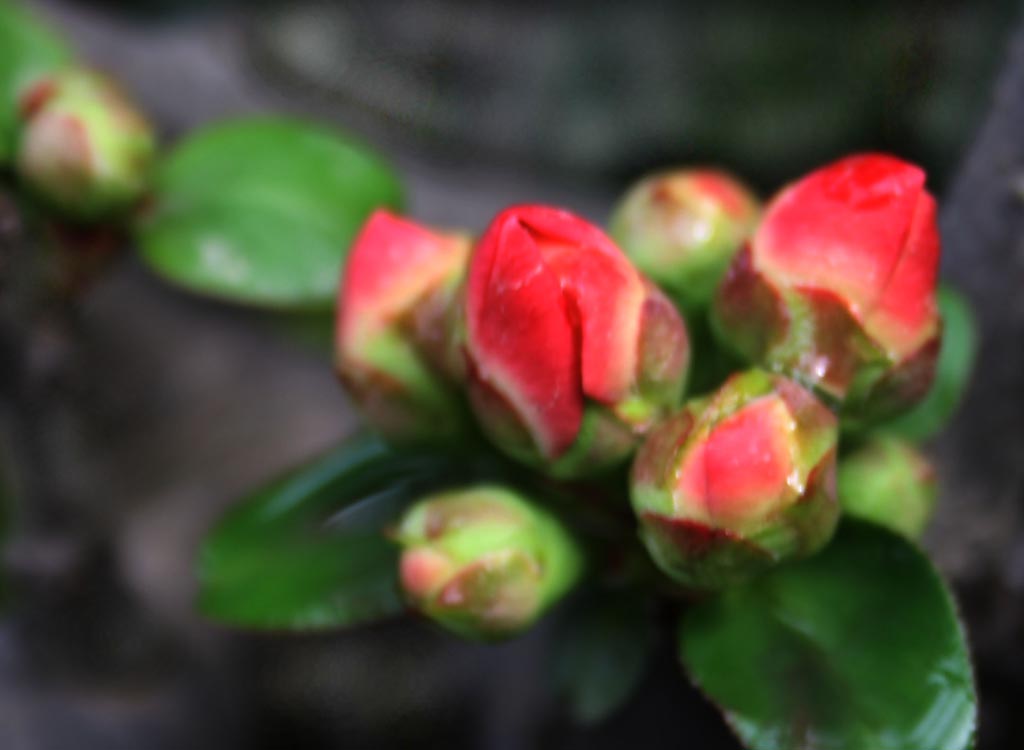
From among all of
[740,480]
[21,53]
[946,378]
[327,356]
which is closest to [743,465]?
[740,480]

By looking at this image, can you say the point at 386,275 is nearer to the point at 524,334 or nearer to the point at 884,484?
the point at 524,334

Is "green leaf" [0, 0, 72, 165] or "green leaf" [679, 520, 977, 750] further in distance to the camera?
"green leaf" [0, 0, 72, 165]

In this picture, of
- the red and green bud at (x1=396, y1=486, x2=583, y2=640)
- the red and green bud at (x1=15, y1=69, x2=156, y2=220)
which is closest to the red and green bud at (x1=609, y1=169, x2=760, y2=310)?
the red and green bud at (x1=396, y1=486, x2=583, y2=640)

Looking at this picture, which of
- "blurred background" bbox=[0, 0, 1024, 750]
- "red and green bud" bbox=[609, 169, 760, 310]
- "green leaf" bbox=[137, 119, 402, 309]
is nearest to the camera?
"red and green bud" bbox=[609, 169, 760, 310]

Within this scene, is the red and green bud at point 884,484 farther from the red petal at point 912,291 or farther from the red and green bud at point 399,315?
the red and green bud at point 399,315

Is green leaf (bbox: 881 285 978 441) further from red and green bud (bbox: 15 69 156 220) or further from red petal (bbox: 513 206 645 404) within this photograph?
red and green bud (bbox: 15 69 156 220)

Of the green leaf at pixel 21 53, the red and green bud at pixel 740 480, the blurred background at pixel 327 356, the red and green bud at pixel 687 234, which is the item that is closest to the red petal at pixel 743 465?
the red and green bud at pixel 740 480
